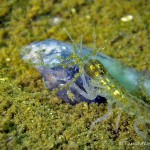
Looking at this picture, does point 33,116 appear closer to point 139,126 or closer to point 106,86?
point 106,86

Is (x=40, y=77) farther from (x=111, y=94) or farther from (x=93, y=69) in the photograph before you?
(x=111, y=94)

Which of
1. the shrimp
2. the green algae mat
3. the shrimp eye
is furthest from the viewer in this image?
the shrimp eye

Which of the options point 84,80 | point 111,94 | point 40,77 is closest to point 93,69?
point 84,80

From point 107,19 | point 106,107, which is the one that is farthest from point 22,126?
point 107,19

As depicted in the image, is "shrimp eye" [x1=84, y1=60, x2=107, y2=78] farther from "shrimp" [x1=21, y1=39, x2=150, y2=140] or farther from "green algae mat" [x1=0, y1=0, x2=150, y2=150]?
"green algae mat" [x1=0, y1=0, x2=150, y2=150]

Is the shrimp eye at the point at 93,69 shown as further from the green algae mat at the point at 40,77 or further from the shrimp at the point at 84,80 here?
the green algae mat at the point at 40,77

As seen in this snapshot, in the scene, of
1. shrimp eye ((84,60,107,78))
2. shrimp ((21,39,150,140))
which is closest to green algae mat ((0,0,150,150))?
shrimp ((21,39,150,140))

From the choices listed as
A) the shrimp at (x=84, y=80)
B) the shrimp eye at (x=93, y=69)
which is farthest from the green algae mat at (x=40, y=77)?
the shrimp eye at (x=93, y=69)
